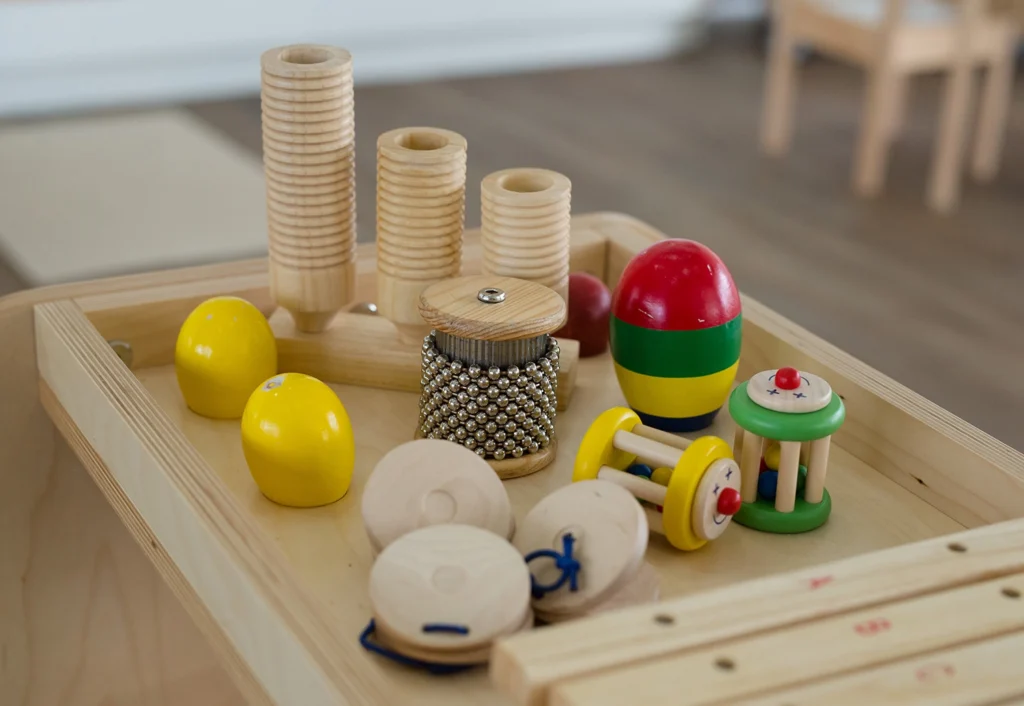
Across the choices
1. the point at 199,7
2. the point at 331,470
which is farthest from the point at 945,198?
the point at 331,470

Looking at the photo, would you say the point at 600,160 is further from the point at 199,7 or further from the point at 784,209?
the point at 199,7

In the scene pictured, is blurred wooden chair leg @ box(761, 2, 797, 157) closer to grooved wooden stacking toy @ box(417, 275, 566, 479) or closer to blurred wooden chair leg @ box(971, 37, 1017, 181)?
Answer: blurred wooden chair leg @ box(971, 37, 1017, 181)

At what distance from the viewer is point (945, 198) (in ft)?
9.66

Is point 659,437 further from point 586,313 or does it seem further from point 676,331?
point 586,313

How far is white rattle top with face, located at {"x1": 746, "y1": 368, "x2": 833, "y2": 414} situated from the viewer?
0.80 metres

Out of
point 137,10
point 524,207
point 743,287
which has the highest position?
point 524,207

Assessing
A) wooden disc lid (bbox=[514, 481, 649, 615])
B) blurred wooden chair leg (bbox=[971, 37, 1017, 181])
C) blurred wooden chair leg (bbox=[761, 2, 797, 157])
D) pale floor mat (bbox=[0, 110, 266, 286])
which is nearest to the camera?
wooden disc lid (bbox=[514, 481, 649, 615])

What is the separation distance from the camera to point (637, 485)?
2.61 ft

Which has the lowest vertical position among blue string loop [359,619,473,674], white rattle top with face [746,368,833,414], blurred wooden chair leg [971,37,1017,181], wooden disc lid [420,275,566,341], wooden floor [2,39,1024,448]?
wooden floor [2,39,1024,448]

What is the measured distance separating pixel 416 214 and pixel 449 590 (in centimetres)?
36

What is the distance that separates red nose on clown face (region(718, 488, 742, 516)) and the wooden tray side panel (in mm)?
576

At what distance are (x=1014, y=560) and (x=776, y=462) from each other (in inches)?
7.5

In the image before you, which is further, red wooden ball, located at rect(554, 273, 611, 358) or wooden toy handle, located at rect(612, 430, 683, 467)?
red wooden ball, located at rect(554, 273, 611, 358)

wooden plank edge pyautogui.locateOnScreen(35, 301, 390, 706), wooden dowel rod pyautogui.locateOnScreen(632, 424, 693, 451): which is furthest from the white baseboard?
wooden dowel rod pyautogui.locateOnScreen(632, 424, 693, 451)
